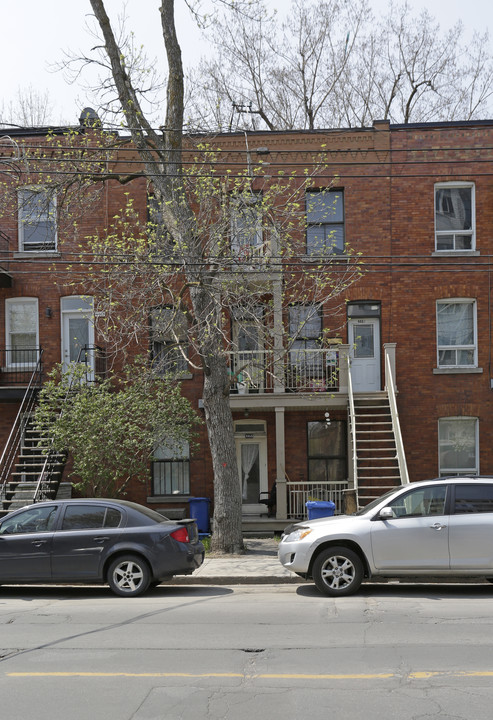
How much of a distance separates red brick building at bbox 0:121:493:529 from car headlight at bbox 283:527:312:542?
8.07 m

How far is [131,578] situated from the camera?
37.3 ft

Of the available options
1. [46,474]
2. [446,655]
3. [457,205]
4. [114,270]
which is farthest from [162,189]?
[446,655]

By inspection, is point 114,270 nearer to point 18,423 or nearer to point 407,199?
point 18,423

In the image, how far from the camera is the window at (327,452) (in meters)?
20.4

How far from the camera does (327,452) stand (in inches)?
808

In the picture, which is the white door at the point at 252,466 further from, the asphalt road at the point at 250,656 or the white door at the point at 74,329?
the asphalt road at the point at 250,656

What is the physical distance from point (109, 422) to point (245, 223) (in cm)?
516

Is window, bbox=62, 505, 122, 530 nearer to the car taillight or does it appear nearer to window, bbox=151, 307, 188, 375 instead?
the car taillight

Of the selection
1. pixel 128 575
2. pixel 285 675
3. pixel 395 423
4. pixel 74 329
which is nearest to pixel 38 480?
pixel 74 329

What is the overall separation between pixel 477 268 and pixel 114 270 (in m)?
9.25

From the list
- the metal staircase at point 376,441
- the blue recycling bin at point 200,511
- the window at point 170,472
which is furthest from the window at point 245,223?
the window at point 170,472

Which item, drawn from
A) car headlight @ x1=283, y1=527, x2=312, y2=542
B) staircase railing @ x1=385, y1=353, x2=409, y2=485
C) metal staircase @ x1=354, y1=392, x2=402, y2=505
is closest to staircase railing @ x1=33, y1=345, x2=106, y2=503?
metal staircase @ x1=354, y1=392, x2=402, y2=505

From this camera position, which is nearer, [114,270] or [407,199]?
[114,270]

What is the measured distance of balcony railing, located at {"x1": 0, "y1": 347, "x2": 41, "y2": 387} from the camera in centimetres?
2056
